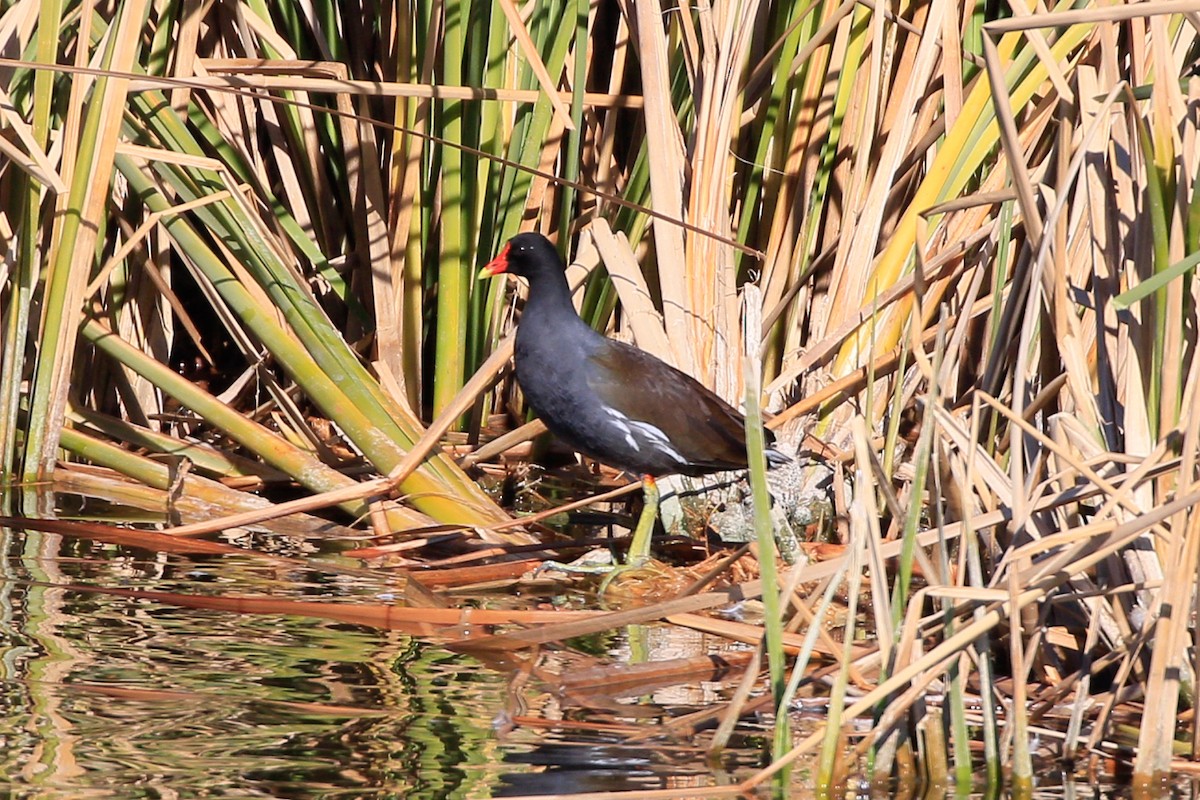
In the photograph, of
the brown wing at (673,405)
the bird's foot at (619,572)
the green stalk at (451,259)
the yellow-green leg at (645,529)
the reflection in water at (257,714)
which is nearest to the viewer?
the reflection in water at (257,714)

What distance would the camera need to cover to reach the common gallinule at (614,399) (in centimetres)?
352

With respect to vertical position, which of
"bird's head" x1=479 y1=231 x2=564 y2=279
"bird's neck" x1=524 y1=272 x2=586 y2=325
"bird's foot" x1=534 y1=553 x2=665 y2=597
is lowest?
"bird's foot" x1=534 y1=553 x2=665 y2=597

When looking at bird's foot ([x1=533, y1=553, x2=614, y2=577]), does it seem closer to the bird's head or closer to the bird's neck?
the bird's neck

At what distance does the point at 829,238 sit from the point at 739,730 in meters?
1.88

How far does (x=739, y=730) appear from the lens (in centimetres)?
227

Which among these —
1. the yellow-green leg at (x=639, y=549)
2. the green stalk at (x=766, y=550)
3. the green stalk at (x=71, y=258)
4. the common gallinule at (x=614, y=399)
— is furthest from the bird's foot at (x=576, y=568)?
the green stalk at (x=766, y=550)

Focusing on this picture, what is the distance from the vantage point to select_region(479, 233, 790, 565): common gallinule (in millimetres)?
3521

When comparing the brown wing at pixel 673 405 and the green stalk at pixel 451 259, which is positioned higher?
the green stalk at pixel 451 259

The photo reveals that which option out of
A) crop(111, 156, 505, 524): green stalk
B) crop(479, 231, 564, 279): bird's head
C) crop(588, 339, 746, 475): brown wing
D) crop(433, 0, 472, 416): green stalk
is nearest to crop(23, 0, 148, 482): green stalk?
crop(111, 156, 505, 524): green stalk

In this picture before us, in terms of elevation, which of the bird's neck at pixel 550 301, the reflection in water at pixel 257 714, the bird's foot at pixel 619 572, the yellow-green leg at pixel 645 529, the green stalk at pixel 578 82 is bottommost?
the reflection in water at pixel 257 714

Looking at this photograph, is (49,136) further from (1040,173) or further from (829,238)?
(1040,173)

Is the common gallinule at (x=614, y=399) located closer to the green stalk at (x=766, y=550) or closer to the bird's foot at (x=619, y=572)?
the bird's foot at (x=619, y=572)

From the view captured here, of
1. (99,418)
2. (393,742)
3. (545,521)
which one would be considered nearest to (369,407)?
(545,521)

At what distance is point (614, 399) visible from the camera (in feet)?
11.5
